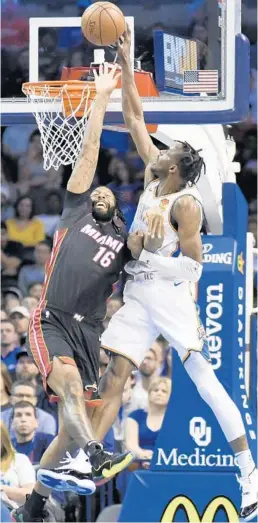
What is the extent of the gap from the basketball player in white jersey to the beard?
18 centimetres

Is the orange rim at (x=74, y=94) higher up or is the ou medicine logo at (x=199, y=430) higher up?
the orange rim at (x=74, y=94)

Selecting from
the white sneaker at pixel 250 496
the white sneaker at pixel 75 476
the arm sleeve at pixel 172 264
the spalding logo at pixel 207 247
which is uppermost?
the spalding logo at pixel 207 247

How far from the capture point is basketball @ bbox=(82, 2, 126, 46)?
9.00m

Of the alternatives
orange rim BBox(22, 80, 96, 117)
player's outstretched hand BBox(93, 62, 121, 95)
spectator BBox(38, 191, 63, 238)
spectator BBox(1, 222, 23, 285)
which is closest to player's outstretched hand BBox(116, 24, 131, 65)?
player's outstretched hand BBox(93, 62, 121, 95)

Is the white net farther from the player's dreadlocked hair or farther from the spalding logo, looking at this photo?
the spalding logo

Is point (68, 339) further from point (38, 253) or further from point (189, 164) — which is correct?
point (38, 253)

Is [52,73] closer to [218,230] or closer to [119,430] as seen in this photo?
[218,230]

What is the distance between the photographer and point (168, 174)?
9039 millimetres

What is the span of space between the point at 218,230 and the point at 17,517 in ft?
9.00

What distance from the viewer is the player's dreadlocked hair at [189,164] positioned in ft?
29.6

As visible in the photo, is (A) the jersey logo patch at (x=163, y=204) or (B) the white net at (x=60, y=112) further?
(B) the white net at (x=60, y=112)

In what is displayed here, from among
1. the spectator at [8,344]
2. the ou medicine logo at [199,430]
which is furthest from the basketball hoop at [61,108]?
the spectator at [8,344]

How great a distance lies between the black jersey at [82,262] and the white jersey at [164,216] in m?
0.12

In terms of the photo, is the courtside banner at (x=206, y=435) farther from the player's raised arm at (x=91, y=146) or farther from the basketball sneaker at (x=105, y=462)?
the basketball sneaker at (x=105, y=462)
